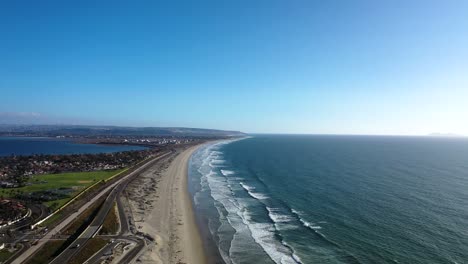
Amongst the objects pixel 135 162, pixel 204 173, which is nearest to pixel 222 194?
pixel 204 173

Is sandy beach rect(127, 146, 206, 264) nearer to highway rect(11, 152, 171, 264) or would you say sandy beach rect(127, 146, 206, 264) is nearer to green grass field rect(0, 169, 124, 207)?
highway rect(11, 152, 171, 264)

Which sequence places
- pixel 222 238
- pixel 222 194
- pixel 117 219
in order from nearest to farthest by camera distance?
pixel 222 238 < pixel 117 219 < pixel 222 194

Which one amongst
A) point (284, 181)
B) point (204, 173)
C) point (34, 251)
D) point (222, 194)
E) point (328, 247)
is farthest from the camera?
point (204, 173)

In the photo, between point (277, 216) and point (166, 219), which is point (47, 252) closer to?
point (166, 219)

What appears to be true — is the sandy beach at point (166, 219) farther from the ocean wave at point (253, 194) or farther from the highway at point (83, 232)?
the ocean wave at point (253, 194)

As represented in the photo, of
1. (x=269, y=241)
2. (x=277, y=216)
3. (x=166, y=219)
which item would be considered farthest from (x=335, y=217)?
(x=166, y=219)

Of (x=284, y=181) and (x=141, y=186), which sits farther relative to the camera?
(x=284, y=181)

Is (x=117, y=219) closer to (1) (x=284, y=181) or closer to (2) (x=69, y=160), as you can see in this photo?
(1) (x=284, y=181)

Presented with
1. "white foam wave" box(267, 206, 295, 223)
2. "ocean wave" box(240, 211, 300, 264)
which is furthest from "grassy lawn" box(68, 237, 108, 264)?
"white foam wave" box(267, 206, 295, 223)

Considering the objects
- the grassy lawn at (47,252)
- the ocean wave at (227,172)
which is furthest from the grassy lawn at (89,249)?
the ocean wave at (227,172)
